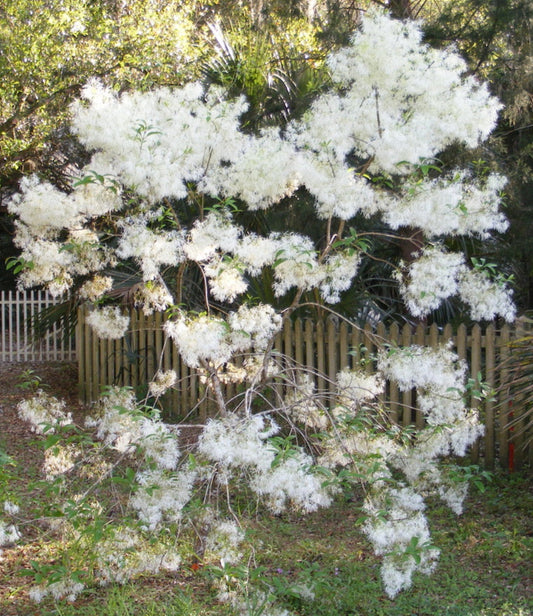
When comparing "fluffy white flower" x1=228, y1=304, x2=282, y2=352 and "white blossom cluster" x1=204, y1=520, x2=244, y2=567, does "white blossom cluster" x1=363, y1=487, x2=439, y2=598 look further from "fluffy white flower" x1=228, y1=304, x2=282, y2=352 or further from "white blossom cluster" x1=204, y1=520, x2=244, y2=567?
"fluffy white flower" x1=228, y1=304, x2=282, y2=352

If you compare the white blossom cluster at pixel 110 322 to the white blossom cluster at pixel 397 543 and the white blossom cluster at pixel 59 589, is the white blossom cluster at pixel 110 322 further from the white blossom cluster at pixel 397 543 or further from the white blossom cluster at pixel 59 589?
the white blossom cluster at pixel 397 543

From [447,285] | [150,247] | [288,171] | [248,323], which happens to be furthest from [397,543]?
[288,171]

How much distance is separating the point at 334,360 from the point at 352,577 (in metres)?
2.74

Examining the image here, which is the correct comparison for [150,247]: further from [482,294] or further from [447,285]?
[482,294]

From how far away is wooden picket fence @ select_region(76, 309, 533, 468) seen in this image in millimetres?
5980

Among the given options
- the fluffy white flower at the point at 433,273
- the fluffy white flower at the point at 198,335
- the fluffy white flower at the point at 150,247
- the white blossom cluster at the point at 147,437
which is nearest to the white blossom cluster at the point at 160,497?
the white blossom cluster at the point at 147,437

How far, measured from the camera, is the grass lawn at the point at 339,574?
3906 millimetres

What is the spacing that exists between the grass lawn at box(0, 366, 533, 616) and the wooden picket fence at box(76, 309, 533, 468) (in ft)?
1.99

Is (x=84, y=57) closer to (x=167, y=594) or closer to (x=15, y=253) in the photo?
(x=15, y=253)

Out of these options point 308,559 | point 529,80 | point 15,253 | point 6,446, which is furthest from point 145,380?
point 15,253

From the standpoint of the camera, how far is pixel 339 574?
4.36 metres

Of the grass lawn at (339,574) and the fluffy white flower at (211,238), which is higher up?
the fluffy white flower at (211,238)

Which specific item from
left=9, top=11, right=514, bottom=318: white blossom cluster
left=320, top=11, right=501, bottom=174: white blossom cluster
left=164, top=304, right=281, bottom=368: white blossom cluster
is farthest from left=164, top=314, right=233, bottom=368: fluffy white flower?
left=320, top=11, right=501, bottom=174: white blossom cluster

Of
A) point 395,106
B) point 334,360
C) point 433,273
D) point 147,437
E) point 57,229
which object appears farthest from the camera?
Result: point 334,360
